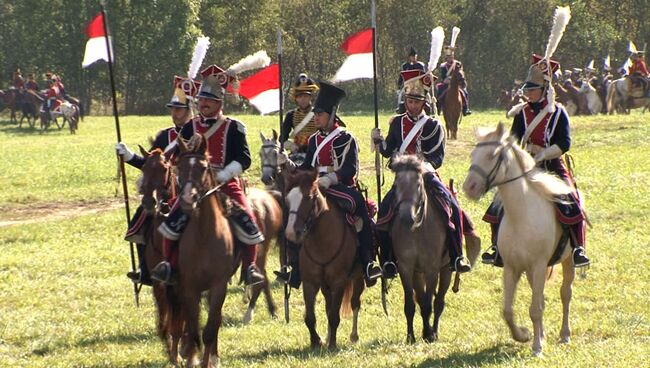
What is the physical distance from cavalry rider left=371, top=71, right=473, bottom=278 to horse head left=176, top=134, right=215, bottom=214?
101 inches

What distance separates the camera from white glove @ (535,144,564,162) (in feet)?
38.2

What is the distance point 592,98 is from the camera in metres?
52.8

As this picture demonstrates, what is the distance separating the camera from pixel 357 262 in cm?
1226

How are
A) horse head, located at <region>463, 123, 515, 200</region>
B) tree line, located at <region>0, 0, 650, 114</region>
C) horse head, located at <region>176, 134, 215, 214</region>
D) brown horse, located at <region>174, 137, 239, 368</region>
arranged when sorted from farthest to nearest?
tree line, located at <region>0, 0, 650, 114</region>
brown horse, located at <region>174, 137, 239, 368</region>
horse head, located at <region>463, 123, 515, 200</region>
horse head, located at <region>176, 134, 215, 214</region>

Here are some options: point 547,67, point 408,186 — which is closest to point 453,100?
point 547,67

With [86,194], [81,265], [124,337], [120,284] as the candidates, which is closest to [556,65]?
[124,337]

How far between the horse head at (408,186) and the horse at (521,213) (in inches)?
33.8

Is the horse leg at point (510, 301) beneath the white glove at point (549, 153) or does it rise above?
beneath

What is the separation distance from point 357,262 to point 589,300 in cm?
398

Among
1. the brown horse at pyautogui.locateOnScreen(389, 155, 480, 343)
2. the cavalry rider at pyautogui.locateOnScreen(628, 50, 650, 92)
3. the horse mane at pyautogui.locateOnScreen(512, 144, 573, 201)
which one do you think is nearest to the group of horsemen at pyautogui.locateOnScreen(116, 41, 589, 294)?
the brown horse at pyautogui.locateOnScreen(389, 155, 480, 343)

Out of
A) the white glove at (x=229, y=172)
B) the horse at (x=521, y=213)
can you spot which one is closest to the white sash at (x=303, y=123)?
the white glove at (x=229, y=172)

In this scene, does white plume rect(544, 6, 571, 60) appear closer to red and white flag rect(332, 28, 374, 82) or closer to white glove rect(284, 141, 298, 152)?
red and white flag rect(332, 28, 374, 82)

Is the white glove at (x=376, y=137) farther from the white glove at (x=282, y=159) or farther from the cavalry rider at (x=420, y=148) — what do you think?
the white glove at (x=282, y=159)

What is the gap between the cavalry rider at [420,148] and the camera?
12195mm
